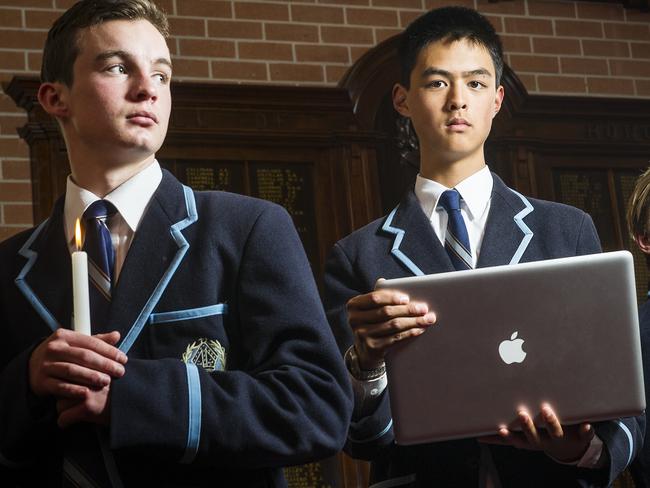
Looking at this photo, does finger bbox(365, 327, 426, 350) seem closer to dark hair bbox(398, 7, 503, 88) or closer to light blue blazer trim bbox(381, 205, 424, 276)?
light blue blazer trim bbox(381, 205, 424, 276)

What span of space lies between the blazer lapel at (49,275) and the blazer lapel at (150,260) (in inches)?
3.9

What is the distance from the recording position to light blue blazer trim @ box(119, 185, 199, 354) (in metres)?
1.62

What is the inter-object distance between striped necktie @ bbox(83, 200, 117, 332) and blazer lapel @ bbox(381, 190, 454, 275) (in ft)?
1.99

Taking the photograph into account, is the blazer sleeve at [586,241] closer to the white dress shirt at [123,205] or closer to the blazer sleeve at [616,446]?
the blazer sleeve at [616,446]

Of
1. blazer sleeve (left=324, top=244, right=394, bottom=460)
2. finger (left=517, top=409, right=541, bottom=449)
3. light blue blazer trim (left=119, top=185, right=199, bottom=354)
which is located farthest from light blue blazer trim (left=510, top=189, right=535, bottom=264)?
light blue blazer trim (left=119, top=185, right=199, bottom=354)

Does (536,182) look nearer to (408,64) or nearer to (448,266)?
(408,64)

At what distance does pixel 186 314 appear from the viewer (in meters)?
1.64

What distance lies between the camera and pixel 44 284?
1.72m

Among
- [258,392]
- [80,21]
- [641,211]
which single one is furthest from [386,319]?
[641,211]

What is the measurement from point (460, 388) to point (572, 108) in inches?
129

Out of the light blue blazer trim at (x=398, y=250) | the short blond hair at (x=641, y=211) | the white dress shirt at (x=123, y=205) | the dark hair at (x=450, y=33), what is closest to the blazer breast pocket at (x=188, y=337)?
the white dress shirt at (x=123, y=205)

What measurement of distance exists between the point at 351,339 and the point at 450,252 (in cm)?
25

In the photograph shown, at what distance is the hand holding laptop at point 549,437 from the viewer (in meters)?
1.76

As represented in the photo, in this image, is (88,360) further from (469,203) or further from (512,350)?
(469,203)
